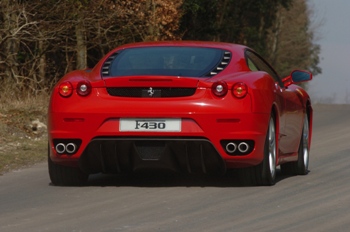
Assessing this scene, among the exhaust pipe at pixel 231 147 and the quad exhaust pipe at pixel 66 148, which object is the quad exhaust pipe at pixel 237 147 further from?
the quad exhaust pipe at pixel 66 148

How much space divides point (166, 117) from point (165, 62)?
727 millimetres

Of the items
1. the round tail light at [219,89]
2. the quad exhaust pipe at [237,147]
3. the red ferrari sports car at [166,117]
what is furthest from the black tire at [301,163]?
the round tail light at [219,89]

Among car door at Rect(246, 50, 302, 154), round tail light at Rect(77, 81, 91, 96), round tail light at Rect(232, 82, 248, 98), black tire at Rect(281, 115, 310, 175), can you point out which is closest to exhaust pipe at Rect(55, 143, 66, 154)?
round tail light at Rect(77, 81, 91, 96)

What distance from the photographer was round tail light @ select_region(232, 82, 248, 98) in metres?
10.6

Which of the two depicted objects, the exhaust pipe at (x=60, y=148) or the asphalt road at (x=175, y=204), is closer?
the asphalt road at (x=175, y=204)

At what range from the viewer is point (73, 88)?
428 inches

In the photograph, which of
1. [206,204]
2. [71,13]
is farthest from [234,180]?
[71,13]

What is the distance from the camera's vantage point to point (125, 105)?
1059cm

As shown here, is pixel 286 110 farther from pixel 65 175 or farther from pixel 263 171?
pixel 65 175

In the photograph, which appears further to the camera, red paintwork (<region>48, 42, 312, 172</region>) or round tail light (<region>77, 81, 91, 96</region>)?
round tail light (<region>77, 81, 91, 96</region>)

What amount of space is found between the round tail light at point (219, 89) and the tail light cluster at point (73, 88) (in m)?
1.07

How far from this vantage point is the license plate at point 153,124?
10.5 meters

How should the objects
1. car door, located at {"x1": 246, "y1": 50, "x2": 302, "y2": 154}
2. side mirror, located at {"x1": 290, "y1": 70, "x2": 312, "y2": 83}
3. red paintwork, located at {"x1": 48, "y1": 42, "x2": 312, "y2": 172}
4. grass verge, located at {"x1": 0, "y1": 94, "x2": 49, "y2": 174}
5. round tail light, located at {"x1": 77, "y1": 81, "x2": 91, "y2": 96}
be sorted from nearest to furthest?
red paintwork, located at {"x1": 48, "y1": 42, "x2": 312, "y2": 172}, round tail light, located at {"x1": 77, "y1": 81, "x2": 91, "y2": 96}, car door, located at {"x1": 246, "y1": 50, "x2": 302, "y2": 154}, side mirror, located at {"x1": 290, "y1": 70, "x2": 312, "y2": 83}, grass verge, located at {"x1": 0, "y1": 94, "x2": 49, "y2": 174}

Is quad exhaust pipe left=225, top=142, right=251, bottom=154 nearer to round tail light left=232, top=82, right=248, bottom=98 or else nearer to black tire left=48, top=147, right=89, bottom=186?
round tail light left=232, top=82, right=248, bottom=98
